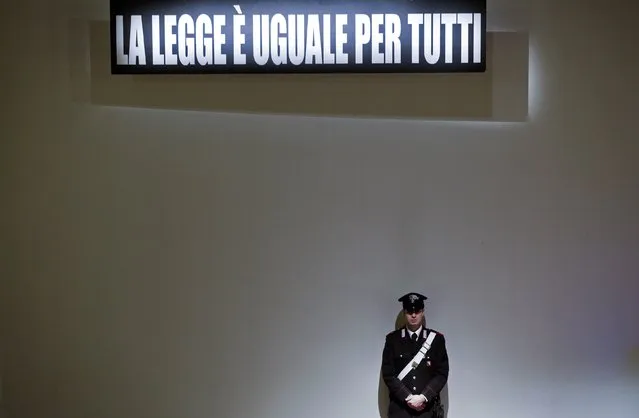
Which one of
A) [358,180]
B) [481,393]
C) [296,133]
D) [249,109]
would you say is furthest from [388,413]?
[249,109]

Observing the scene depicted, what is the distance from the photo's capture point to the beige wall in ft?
7.61

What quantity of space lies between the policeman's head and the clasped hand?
0.76 ft

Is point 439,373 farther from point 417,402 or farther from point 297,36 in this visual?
point 297,36

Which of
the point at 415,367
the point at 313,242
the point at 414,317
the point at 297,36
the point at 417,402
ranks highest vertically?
the point at 297,36

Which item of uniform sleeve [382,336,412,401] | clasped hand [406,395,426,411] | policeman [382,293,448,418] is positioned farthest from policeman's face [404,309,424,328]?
clasped hand [406,395,426,411]

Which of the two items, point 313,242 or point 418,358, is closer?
point 418,358

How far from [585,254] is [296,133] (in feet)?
3.68

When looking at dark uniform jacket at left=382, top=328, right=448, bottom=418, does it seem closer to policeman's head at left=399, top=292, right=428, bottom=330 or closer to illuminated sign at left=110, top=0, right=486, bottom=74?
policeman's head at left=399, top=292, right=428, bottom=330

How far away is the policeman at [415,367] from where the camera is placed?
2.22 metres

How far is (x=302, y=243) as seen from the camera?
2.38m

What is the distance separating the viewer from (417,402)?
2.22 m

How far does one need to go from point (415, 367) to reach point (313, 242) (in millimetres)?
564

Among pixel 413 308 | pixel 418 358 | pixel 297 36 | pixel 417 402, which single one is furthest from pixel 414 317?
pixel 297 36

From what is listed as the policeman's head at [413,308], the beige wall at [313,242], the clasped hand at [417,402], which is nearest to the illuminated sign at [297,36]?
the beige wall at [313,242]
